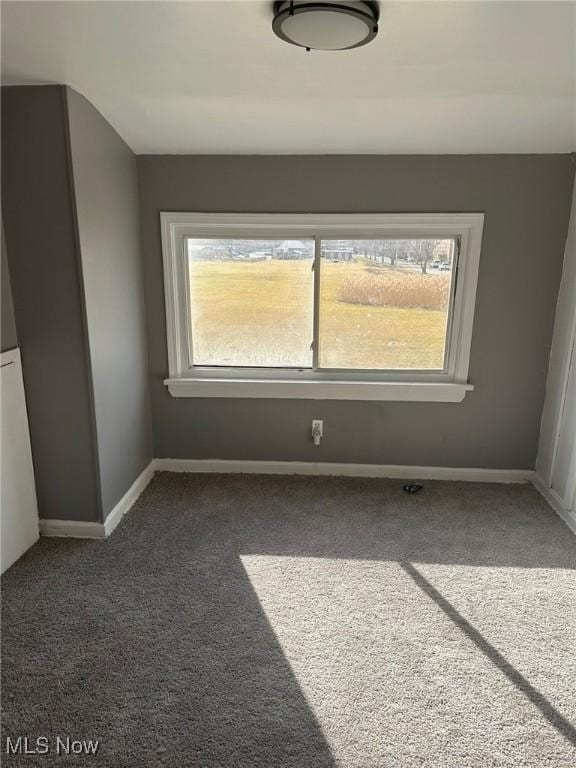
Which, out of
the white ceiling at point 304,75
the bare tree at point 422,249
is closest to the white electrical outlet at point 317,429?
the bare tree at point 422,249

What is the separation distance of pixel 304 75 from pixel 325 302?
49.8 inches

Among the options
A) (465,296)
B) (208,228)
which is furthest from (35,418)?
(465,296)

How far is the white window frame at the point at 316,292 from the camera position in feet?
9.29

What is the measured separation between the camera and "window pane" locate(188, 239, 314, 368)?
2.99 meters

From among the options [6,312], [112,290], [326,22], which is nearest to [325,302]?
[112,290]

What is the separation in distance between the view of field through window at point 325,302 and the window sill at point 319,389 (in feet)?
0.44

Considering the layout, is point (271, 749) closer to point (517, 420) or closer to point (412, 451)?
point (412, 451)

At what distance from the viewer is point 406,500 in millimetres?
2922

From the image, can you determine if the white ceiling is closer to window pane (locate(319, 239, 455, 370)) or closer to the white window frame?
the white window frame

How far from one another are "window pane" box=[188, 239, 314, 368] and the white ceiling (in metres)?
0.54

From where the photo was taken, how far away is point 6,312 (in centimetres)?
225

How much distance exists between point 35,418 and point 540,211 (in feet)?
9.30

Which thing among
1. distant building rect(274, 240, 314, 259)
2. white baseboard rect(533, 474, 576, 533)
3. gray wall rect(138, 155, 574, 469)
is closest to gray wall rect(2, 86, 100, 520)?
gray wall rect(138, 155, 574, 469)

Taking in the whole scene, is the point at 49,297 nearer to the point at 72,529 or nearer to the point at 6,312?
the point at 6,312
